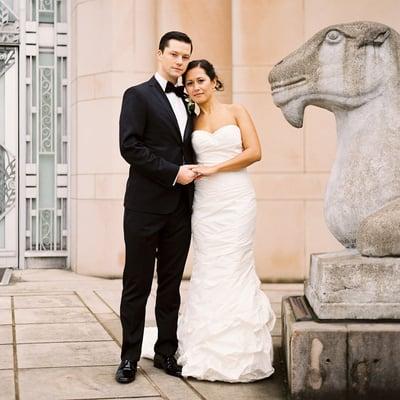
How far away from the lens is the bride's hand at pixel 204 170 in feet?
13.4

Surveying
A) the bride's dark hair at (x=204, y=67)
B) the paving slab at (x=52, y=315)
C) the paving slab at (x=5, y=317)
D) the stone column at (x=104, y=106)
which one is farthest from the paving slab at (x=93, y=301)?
the bride's dark hair at (x=204, y=67)

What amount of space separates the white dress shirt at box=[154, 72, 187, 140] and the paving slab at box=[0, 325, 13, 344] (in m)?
2.12

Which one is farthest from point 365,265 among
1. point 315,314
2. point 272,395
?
point 272,395

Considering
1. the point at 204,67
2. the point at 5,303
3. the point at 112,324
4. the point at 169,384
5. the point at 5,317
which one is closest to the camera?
the point at 169,384

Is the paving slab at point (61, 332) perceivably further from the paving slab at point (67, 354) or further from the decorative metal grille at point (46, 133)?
the decorative metal grille at point (46, 133)

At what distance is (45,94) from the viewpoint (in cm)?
907

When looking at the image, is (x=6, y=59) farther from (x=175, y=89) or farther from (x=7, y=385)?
(x=7, y=385)

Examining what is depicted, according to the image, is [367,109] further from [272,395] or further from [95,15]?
[95,15]

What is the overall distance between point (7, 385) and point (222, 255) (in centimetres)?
148

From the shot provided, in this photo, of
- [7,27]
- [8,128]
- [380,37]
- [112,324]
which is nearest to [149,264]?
[112,324]

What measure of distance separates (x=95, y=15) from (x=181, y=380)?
574cm

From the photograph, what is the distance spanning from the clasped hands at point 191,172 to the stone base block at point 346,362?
1.09 meters

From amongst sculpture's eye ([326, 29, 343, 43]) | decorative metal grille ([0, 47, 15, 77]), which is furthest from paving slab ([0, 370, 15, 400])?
decorative metal grille ([0, 47, 15, 77])

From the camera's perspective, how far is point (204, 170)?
13.5 ft
